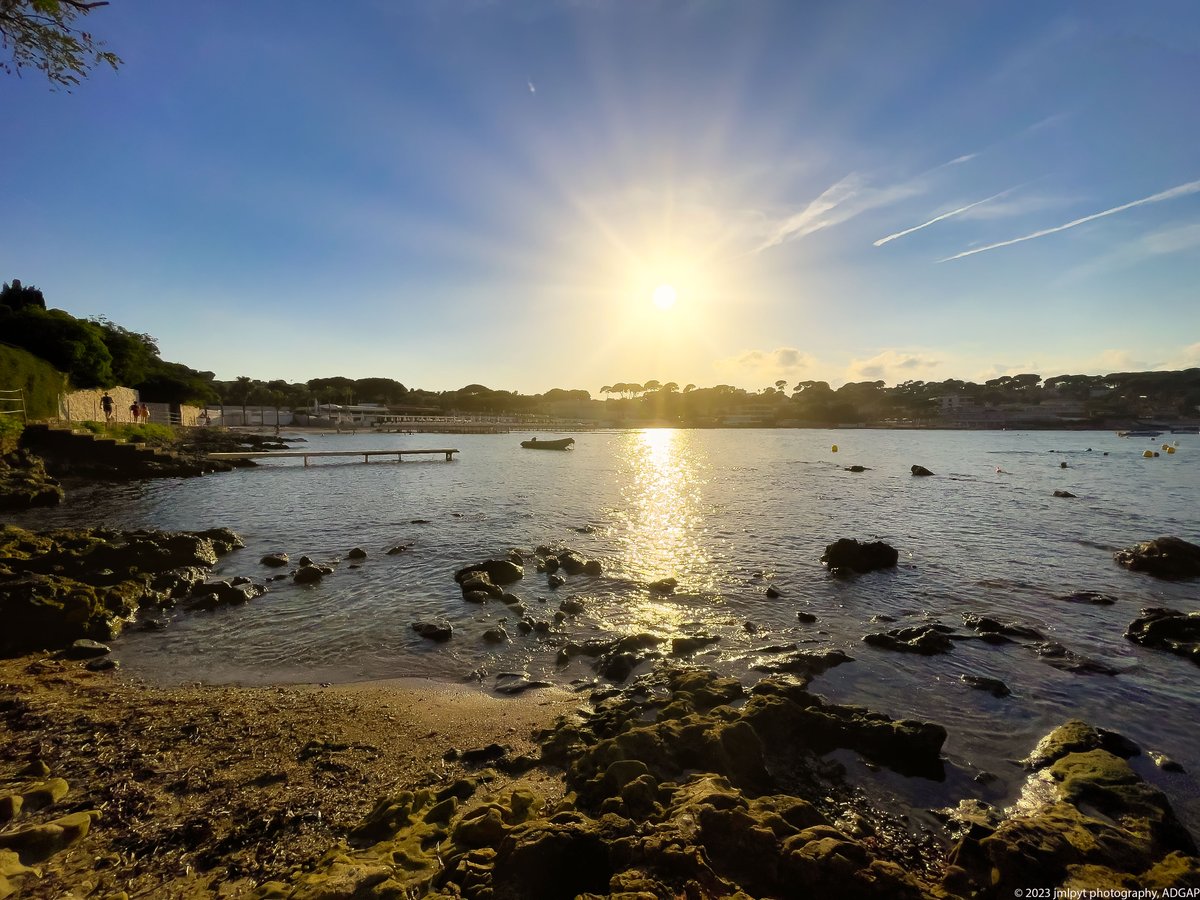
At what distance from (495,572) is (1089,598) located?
55.1ft

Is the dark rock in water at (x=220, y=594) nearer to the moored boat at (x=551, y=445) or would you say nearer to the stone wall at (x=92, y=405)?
the stone wall at (x=92, y=405)

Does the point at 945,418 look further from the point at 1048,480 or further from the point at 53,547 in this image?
the point at 53,547

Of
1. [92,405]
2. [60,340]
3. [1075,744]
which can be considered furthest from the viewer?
[92,405]

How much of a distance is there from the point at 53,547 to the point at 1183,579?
1319 inches

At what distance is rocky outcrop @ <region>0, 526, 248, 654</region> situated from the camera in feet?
34.3

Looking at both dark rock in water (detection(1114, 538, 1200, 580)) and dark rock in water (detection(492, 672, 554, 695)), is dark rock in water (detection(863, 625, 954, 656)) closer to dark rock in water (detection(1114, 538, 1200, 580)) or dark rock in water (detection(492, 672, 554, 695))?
dark rock in water (detection(492, 672, 554, 695))

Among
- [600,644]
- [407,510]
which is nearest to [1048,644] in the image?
[600,644]

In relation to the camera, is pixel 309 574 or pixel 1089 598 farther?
pixel 309 574

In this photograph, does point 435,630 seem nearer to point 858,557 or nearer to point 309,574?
point 309,574

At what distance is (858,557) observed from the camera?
18.0 metres

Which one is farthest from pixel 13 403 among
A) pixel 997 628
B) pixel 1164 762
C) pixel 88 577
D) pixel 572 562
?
pixel 1164 762

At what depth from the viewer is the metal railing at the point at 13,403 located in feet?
104

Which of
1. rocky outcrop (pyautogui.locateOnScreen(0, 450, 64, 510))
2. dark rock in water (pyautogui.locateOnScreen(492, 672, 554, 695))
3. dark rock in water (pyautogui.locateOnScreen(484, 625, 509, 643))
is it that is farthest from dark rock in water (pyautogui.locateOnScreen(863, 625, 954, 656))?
rocky outcrop (pyautogui.locateOnScreen(0, 450, 64, 510))

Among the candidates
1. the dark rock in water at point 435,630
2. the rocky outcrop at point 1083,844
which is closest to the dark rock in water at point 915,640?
the rocky outcrop at point 1083,844
